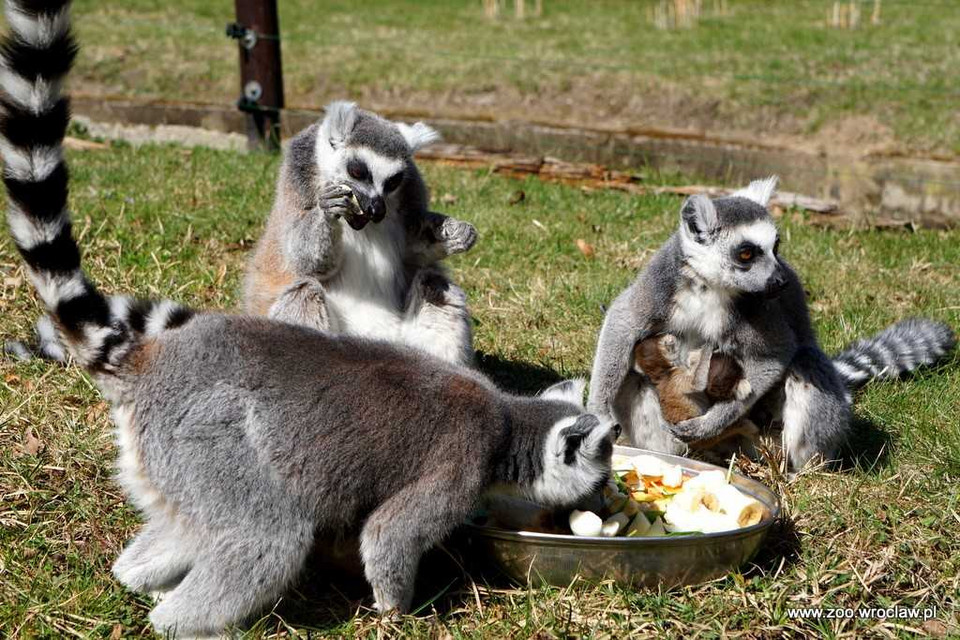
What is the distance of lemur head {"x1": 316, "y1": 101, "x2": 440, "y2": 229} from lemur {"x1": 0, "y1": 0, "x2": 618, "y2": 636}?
1.03 m

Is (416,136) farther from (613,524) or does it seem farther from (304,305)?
(613,524)

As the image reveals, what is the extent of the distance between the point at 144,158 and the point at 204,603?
630cm

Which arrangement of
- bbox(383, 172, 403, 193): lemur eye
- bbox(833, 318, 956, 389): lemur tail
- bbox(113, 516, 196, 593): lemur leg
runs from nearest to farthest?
bbox(113, 516, 196, 593): lemur leg, bbox(383, 172, 403, 193): lemur eye, bbox(833, 318, 956, 389): lemur tail

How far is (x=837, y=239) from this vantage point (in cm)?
760

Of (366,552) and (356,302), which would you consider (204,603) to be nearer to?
(366,552)

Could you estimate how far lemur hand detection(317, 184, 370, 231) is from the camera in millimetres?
4391

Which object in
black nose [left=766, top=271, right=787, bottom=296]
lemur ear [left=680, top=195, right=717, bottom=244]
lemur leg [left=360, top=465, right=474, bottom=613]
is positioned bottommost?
lemur leg [left=360, top=465, right=474, bottom=613]

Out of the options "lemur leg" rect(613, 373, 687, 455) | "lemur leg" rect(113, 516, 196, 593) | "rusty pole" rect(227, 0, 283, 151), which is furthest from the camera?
"rusty pole" rect(227, 0, 283, 151)

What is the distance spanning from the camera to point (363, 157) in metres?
4.45

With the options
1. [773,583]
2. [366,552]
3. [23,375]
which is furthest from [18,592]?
[773,583]

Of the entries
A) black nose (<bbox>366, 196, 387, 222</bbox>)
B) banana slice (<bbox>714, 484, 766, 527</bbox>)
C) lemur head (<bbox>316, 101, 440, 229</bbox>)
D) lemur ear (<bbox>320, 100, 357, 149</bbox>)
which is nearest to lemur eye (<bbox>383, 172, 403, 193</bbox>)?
lemur head (<bbox>316, 101, 440, 229</bbox>)

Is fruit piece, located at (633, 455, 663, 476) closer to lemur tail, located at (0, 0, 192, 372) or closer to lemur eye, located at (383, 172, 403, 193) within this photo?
lemur eye, located at (383, 172, 403, 193)

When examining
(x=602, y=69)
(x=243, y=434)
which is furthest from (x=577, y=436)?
(x=602, y=69)

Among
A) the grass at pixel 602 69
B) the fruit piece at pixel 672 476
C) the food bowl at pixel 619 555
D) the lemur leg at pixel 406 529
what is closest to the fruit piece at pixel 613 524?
the food bowl at pixel 619 555
